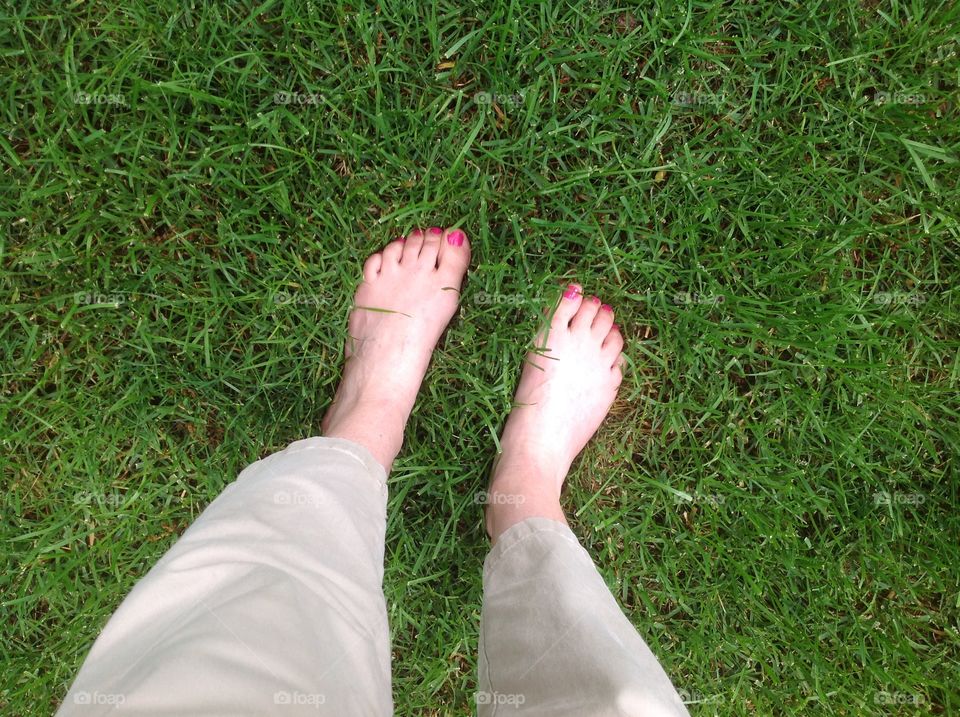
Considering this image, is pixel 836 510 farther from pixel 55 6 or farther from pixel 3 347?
pixel 55 6

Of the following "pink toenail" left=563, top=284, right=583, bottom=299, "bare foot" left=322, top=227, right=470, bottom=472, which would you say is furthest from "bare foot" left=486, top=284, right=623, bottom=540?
"bare foot" left=322, top=227, right=470, bottom=472

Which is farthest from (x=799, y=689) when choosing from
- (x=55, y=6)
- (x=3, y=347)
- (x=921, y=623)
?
(x=55, y=6)

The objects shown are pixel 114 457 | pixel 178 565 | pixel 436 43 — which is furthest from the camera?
pixel 114 457

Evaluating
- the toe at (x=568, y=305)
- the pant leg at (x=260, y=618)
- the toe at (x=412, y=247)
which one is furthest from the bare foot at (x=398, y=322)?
the pant leg at (x=260, y=618)

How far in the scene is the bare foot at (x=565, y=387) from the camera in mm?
1758

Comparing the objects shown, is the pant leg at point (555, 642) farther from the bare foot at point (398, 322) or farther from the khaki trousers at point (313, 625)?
the bare foot at point (398, 322)

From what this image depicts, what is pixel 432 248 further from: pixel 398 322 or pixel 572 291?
pixel 572 291

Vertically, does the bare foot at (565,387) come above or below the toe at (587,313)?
below

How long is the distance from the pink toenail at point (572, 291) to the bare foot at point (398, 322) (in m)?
0.29

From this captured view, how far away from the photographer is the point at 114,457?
5.81ft

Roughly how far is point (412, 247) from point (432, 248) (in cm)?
6

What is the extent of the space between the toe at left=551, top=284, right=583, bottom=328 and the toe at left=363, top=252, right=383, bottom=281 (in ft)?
1.72

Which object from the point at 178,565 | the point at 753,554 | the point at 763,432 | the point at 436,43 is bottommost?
the point at 753,554

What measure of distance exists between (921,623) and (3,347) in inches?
108
